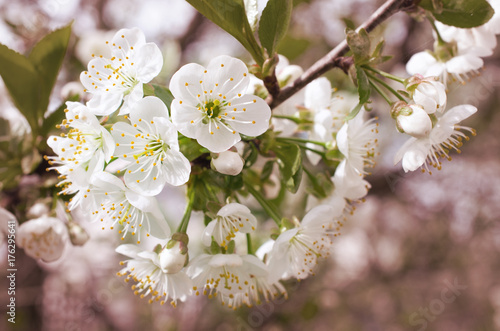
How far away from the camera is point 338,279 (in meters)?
3.52

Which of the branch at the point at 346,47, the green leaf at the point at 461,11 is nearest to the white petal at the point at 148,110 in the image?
the branch at the point at 346,47

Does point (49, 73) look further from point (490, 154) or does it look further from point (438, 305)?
point (490, 154)

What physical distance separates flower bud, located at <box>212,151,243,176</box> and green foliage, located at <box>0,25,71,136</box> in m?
0.60

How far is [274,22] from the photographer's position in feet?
2.73

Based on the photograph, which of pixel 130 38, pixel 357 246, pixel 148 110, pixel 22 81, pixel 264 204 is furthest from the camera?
pixel 357 246

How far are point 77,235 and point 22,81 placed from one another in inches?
17.0

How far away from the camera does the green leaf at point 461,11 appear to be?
89 centimetres

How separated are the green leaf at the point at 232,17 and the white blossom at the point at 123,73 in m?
0.12

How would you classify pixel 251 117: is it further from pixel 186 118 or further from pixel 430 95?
pixel 430 95

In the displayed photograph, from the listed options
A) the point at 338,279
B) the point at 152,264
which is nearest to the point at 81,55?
the point at 152,264

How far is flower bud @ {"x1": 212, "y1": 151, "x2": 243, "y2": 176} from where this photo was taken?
0.77m

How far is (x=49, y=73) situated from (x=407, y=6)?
2.99 feet

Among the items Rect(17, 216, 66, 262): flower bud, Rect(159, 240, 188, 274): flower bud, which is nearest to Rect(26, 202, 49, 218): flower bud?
Rect(17, 216, 66, 262): flower bud

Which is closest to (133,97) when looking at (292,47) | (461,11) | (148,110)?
(148,110)
